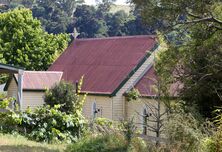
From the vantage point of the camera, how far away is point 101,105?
33500 mm

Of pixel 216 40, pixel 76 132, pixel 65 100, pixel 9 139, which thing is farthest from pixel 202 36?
pixel 65 100

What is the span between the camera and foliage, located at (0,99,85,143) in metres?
18.4

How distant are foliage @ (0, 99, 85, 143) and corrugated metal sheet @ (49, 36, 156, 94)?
1375 cm

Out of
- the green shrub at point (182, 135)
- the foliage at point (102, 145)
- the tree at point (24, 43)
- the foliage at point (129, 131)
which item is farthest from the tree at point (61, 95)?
the tree at point (24, 43)

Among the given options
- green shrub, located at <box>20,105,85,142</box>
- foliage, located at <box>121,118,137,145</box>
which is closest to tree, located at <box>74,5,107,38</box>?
green shrub, located at <box>20,105,85,142</box>

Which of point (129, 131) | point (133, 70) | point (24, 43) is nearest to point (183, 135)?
point (129, 131)

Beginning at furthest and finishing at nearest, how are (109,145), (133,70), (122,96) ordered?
(133,70)
(122,96)
(109,145)

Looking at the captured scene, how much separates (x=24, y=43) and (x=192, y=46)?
34427 mm

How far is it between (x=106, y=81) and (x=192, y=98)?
15173 mm

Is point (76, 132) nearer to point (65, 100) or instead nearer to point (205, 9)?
point (205, 9)

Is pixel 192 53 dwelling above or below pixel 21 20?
below

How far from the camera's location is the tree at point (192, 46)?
1587 cm

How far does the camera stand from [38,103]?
37.3 metres

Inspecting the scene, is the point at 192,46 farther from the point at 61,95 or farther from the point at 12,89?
the point at 12,89
